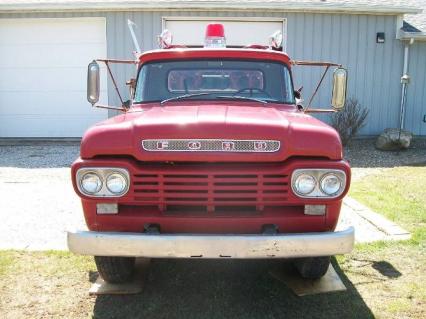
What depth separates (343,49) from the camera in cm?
1188

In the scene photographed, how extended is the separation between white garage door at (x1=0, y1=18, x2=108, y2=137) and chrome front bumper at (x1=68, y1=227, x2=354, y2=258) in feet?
30.7

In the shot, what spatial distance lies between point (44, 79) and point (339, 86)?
9.19 metres

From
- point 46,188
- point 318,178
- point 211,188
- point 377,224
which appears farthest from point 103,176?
point 46,188

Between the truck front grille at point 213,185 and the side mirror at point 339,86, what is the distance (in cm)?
197

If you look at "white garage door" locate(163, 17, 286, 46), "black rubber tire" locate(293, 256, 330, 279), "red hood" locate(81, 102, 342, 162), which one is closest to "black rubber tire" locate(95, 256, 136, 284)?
"red hood" locate(81, 102, 342, 162)

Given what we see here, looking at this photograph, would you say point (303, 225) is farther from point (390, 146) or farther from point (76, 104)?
point (76, 104)

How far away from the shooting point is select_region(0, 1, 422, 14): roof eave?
11.1 m

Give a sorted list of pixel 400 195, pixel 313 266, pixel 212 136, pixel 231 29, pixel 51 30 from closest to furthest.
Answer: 1. pixel 212 136
2. pixel 313 266
3. pixel 400 195
4. pixel 231 29
5. pixel 51 30

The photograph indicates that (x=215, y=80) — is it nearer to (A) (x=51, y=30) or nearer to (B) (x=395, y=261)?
(B) (x=395, y=261)

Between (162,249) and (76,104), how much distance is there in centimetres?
971

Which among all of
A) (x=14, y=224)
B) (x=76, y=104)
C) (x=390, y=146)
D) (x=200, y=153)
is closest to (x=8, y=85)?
(x=76, y=104)

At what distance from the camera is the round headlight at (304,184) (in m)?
3.23

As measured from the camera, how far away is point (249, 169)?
10.6 ft

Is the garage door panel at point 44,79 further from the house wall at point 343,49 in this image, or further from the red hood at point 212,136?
the red hood at point 212,136
